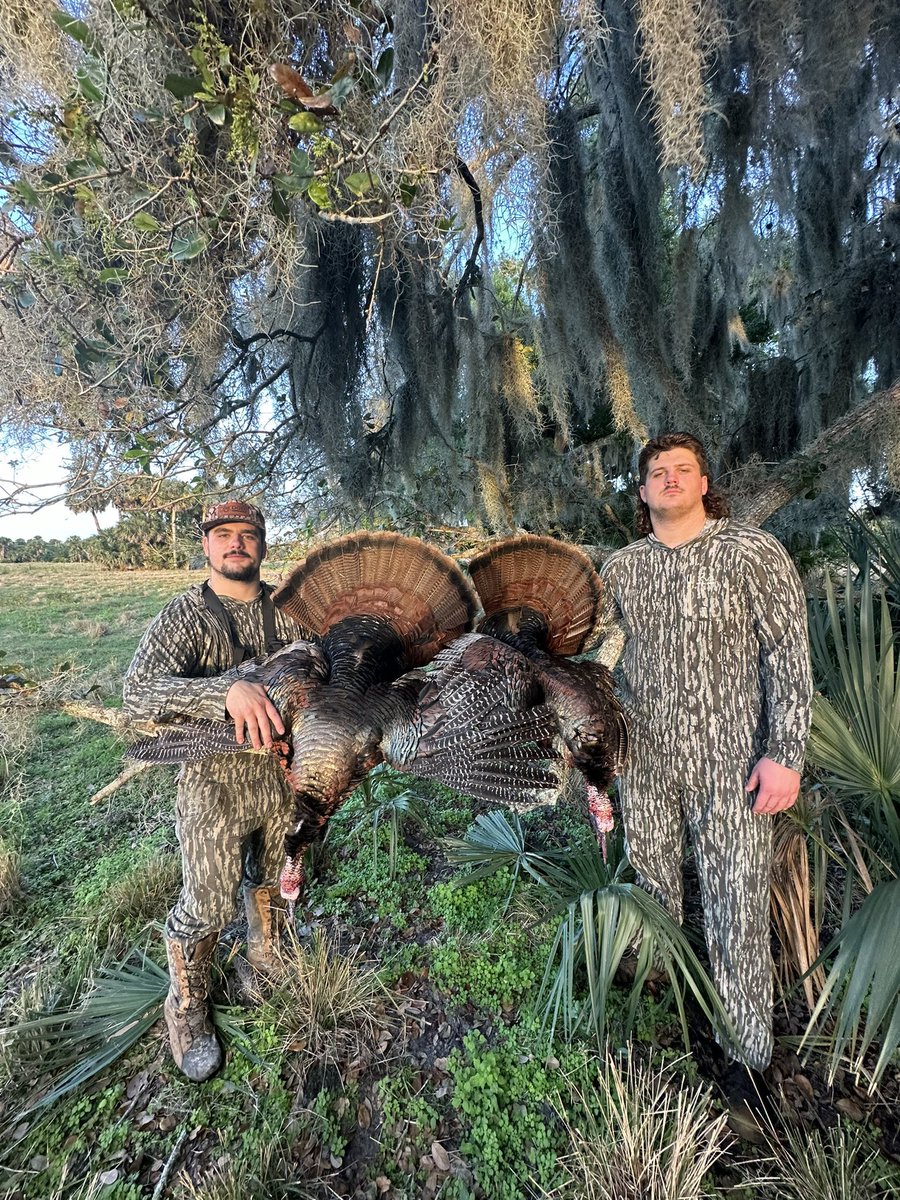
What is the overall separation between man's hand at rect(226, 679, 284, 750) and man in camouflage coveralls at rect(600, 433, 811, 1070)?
1373 millimetres

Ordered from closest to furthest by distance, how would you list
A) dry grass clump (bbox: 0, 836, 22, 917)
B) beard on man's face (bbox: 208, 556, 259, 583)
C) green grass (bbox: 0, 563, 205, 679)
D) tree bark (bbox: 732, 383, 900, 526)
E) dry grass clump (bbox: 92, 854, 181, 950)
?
beard on man's face (bbox: 208, 556, 259, 583) → tree bark (bbox: 732, 383, 900, 526) → dry grass clump (bbox: 92, 854, 181, 950) → dry grass clump (bbox: 0, 836, 22, 917) → green grass (bbox: 0, 563, 205, 679)

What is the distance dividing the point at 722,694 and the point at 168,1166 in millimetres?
2618

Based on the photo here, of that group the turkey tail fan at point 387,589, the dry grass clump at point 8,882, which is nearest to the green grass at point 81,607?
the dry grass clump at point 8,882

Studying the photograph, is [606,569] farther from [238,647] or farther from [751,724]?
[238,647]

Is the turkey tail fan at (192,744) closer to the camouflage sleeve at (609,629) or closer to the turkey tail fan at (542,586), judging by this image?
Answer: the turkey tail fan at (542,586)

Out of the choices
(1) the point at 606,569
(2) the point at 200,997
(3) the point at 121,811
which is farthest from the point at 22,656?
(1) the point at 606,569

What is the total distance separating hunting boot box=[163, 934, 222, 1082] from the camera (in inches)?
82.7

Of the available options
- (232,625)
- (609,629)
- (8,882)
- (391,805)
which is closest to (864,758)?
(609,629)

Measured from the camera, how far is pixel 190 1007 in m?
2.14

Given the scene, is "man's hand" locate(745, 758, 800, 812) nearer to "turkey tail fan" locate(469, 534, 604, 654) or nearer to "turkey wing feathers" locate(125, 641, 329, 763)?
"turkey tail fan" locate(469, 534, 604, 654)

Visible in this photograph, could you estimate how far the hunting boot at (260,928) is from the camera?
2494 millimetres

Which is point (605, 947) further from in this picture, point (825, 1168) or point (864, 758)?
point (864, 758)

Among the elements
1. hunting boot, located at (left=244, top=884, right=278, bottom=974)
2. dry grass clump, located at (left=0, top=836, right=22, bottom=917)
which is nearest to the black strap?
hunting boot, located at (left=244, top=884, right=278, bottom=974)

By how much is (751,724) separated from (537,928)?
63.4 inches
